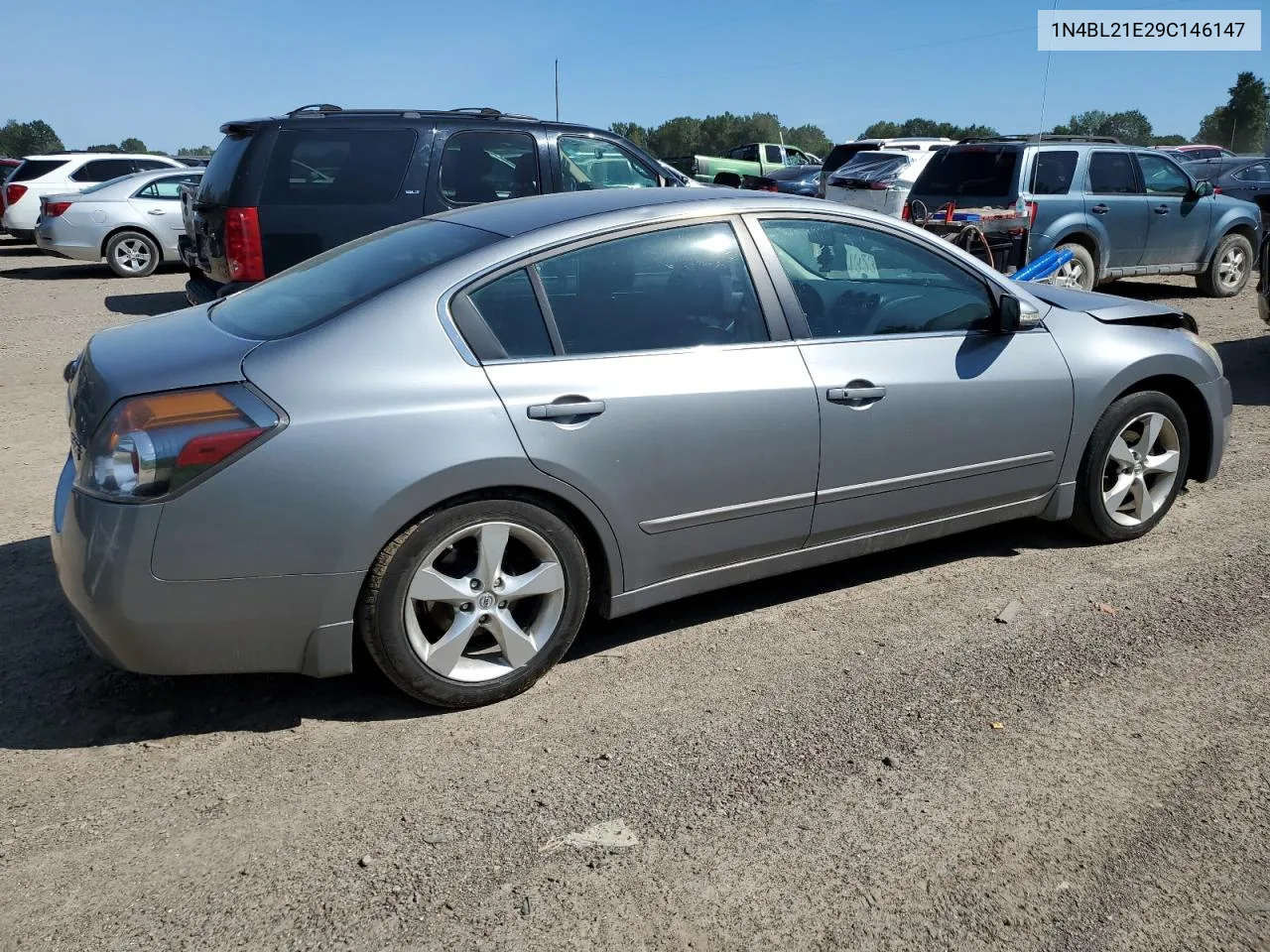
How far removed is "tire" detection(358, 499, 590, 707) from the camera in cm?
331

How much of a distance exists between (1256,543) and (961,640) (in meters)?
1.84

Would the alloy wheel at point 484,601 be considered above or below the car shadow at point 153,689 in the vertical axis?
above

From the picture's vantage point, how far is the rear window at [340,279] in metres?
3.57

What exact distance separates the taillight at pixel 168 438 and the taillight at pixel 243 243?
496 cm

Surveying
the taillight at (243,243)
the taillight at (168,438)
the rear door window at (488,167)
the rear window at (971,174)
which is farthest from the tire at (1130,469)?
the rear window at (971,174)

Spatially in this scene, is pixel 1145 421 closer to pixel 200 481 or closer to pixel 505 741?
pixel 505 741

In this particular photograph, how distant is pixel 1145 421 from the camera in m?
4.91

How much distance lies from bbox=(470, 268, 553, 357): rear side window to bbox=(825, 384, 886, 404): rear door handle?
1.07 m

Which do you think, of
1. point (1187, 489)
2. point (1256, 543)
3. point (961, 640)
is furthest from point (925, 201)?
point (961, 640)

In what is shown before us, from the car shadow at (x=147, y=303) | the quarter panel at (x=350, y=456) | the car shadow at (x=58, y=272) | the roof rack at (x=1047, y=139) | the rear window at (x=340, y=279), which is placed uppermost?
the roof rack at (x=1047, y=139)

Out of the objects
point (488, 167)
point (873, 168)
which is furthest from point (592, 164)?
point (873, 168)

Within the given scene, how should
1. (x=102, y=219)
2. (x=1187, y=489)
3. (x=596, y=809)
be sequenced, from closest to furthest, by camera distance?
1. (x=596, y=809)
2. (x=1187, y=489)
3. (x=102, y=219)

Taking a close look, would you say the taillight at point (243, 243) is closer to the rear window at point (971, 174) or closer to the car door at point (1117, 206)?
the rear window at point (971, 174)

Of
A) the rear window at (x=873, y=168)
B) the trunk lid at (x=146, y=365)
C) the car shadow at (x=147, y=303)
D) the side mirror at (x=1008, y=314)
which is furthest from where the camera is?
the rear window at (x=873, y=168)
